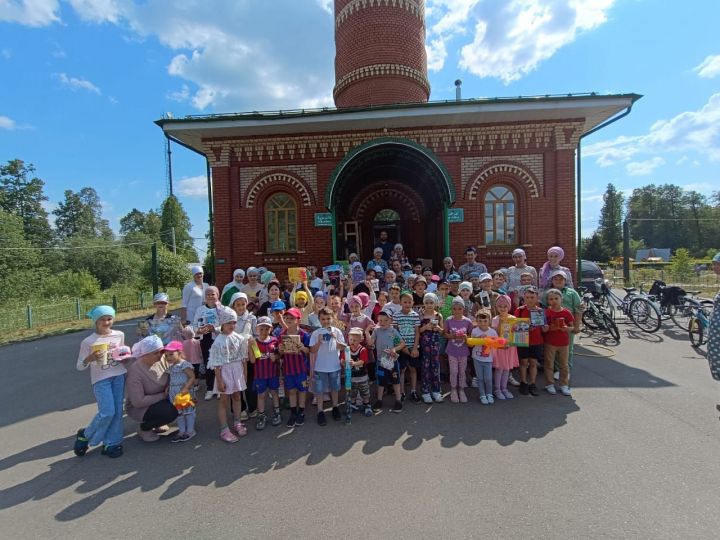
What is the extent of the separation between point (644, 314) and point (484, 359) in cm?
691

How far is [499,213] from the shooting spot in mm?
9664

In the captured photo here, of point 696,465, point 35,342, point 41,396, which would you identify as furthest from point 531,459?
point 35,342

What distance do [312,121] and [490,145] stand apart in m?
4.80

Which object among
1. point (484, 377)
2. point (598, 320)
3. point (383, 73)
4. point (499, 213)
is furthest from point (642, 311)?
point (383, 73)

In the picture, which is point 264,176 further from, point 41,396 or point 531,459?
point 531,459

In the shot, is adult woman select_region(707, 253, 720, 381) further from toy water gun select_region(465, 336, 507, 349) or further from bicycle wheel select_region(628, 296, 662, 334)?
bicycle wheel select_region(628, 296, 662, 334)

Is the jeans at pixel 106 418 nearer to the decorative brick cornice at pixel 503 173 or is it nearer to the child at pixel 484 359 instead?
the child at pixel 484 359

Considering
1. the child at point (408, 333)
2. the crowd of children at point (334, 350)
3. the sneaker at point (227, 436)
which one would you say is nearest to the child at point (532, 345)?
the crowd of children at point (334, 350)

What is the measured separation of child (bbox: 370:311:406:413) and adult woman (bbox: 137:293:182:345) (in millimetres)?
2759

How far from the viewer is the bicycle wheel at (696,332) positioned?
7.38 m

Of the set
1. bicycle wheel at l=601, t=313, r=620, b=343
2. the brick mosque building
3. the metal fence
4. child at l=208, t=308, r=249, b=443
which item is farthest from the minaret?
the metal fence

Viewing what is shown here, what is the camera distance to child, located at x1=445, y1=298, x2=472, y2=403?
4852 millimetres

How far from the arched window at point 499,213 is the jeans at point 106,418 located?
8.85 m

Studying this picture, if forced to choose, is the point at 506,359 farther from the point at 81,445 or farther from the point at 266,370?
the point at 81,445
